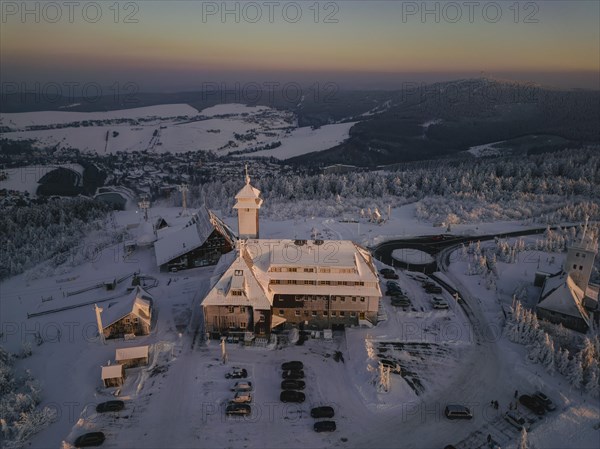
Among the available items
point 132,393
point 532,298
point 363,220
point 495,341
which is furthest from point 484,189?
point 132,393

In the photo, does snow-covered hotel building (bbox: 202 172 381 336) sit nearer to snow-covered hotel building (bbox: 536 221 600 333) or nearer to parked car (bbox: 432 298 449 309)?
parked car (bbox: 432 298 449 309)

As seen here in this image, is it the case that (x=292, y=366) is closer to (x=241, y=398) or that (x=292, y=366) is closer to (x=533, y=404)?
(x=241, y=398)

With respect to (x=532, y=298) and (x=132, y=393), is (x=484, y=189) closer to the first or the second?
(x=532, y=298)

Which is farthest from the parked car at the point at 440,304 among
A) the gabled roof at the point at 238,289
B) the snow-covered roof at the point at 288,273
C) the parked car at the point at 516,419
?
the gabled roof at the point at 238,289

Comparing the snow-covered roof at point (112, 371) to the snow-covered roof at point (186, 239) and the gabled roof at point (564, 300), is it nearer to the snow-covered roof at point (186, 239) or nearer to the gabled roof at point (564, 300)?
the snow-covered roof at point (186, 239)

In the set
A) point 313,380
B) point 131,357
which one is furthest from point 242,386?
point 131,357

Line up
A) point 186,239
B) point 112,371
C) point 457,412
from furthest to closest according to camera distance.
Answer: point 186,239, point 112,371, point 457,412
